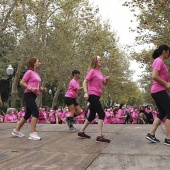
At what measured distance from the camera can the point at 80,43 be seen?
106 ft

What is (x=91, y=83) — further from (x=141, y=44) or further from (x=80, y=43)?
(x=80, y=43)

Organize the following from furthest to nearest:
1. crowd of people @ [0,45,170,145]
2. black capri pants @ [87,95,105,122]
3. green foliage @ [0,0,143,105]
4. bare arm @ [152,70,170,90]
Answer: green foliage @ [0,0,143,105]
black capri pants @ [87,95,105,122]
crowd of people @ [0,45,170,145]
bare arm @ [152,70,170,90]

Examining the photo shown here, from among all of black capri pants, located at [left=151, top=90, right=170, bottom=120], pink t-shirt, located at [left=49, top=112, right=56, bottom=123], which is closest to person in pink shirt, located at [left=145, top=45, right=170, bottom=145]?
black capri pants, located at [left=151, top=90, right=170, bottom=120]

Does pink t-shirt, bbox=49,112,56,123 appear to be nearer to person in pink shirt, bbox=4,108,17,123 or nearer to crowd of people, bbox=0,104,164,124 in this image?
crowd of people, bbox=0,104,164,124

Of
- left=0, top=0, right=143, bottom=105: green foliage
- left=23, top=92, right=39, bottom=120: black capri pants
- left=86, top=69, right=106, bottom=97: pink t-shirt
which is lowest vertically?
left=23, top=92, right=39, bottom=120: black capri pants

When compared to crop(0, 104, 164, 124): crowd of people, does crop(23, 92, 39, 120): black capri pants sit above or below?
above

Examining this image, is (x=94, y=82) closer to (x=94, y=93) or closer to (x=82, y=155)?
(x=94, y=93)

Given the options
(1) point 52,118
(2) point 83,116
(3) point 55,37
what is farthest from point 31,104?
(3) point 55,37

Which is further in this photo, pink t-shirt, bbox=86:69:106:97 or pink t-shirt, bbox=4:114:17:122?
pink t-shirt, bbox=4:114:17:122

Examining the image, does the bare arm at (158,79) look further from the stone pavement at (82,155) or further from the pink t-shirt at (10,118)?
the pink t-shirt at (10,118)

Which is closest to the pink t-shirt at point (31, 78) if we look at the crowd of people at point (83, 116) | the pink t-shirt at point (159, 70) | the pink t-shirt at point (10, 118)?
the pink t-shirt at point (159, 70)

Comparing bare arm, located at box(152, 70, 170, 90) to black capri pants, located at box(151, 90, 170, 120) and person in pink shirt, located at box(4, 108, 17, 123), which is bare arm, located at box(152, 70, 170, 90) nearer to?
black capri pants, located at box(151, 90, 170, 120)

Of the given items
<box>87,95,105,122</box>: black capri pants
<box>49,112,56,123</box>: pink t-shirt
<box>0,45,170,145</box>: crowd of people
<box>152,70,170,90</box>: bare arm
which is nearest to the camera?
<box>152,70,170,90</box>: bare arm

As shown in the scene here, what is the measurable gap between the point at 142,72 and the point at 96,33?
15.1 metres
